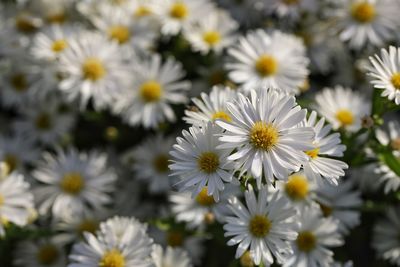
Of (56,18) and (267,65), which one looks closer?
(267,65)

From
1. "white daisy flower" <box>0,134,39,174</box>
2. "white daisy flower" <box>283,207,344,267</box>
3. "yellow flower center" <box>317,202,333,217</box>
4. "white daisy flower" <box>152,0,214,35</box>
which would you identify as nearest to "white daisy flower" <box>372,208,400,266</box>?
"yellow flower center" <box>317,202,333,217</box>

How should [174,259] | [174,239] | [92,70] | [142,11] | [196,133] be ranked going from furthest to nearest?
[142,11]
[92,70]
[174,239]
[174,259]
[196,133]

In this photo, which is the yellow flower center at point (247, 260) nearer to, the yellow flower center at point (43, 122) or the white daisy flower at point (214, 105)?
the white daisy flower at point (214, 105)

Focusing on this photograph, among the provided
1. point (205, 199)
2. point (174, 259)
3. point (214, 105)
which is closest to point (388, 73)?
point (214, 105)

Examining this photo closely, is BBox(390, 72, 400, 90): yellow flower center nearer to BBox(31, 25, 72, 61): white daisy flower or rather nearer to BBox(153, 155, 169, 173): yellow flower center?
BBox(153, 155, 169, 173): yellow flower center

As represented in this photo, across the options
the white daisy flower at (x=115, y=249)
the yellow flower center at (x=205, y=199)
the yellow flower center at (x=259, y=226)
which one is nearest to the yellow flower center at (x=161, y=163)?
the yellow flower center at (x=205, y=199)

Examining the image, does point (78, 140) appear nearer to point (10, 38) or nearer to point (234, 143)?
point (10, 38)

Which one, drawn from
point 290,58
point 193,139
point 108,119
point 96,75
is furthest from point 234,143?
point 108,119

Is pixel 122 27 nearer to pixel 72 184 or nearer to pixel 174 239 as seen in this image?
pixel 72 184
